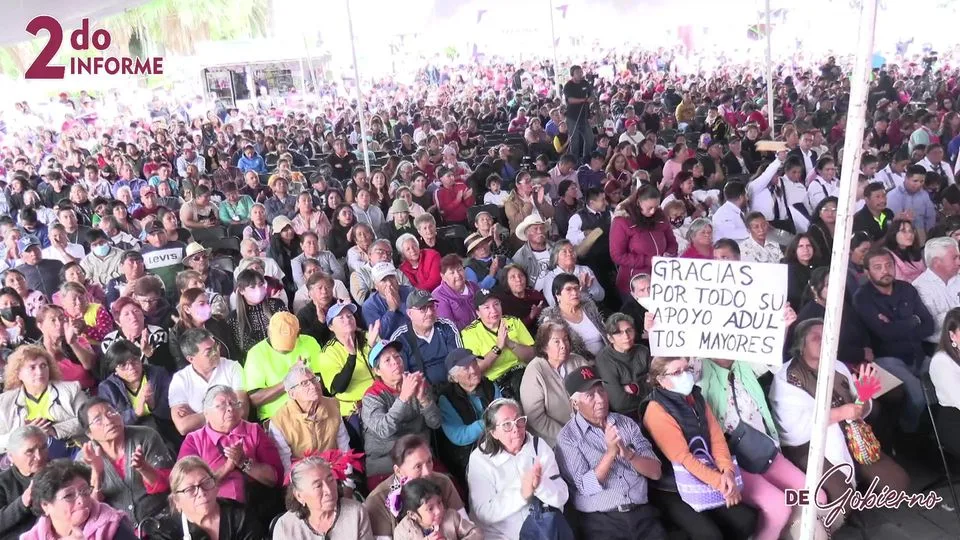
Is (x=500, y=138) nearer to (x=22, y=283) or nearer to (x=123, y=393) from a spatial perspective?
(x=22, y=283)

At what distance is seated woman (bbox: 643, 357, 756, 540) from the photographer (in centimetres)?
367

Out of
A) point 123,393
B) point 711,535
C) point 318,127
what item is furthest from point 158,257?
point 318,127

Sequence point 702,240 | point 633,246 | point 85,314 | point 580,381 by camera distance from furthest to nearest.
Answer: point 633,246
point 702,240
point 85,314
point 580,381

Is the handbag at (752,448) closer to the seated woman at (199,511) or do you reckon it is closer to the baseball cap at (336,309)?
the baseball cap at (336,309)

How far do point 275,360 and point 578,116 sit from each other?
8.60 metres

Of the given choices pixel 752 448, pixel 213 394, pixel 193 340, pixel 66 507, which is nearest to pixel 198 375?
pixel 193 340

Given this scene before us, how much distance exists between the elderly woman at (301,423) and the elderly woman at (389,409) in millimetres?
180

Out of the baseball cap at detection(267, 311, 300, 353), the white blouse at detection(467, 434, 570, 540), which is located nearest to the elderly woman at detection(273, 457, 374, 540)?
the white blouse at detection(467, 434, 570, 540)

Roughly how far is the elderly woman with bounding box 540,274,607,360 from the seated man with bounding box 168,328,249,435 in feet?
5.48

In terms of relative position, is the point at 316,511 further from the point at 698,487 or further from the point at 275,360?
the point at 698,487

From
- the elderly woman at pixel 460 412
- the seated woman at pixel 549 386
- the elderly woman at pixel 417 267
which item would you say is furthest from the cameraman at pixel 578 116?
the elderly woman at pixel 460 412

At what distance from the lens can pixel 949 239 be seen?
4.96m

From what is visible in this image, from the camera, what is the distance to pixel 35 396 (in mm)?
4141

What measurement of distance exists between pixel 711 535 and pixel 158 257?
15.0ft
